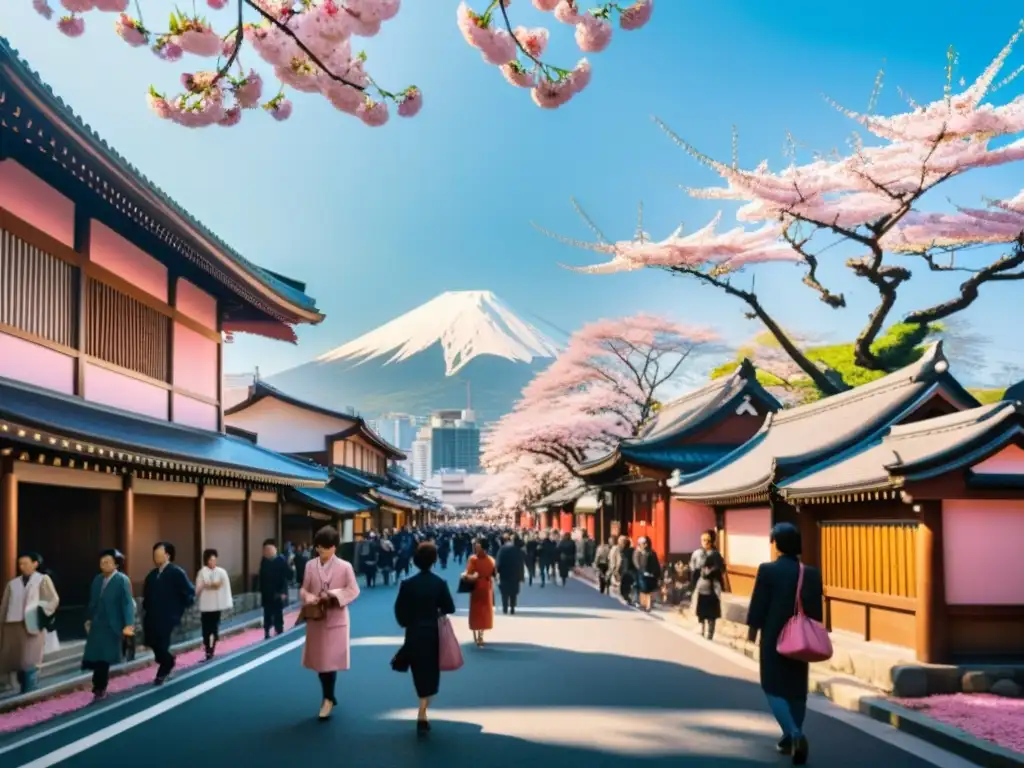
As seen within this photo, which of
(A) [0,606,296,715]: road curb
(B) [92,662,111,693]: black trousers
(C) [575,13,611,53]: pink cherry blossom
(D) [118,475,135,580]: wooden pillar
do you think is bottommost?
(A) [0,606,296,715]: road curb

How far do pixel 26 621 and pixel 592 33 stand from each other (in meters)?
8.02

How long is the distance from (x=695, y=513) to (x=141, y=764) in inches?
855

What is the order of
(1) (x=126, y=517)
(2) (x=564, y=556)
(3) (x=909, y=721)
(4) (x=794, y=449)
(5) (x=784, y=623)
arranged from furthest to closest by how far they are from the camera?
(2) (x=564, y=556), (4) (x=794, y=449), (1) (x=126, y=517), (3) (x=909, y=721), (5) (x=784, y=623)

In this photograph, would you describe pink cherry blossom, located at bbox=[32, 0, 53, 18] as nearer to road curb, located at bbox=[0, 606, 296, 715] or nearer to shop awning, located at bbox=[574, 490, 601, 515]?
road curb, located at bbox=[0, 606, 296, 715]

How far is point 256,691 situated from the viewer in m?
11.4

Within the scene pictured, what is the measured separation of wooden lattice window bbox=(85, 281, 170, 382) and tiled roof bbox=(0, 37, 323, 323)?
1392 millimetres

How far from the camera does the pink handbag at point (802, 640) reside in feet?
25.5

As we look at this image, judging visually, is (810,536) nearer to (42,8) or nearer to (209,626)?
(209,626)

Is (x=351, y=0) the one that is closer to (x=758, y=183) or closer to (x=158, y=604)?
(x=158, y=604)

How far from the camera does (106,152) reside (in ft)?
37.8

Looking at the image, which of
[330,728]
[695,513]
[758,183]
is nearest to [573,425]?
[695,513]

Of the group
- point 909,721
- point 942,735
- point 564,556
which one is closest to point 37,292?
point 909,721

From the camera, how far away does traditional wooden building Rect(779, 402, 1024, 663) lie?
39.0 ft

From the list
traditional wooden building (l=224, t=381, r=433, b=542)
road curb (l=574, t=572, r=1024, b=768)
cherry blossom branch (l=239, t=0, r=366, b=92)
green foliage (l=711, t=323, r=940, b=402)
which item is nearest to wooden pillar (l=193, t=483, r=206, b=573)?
road curb (l=574, t=572, r=1024, b=768)
